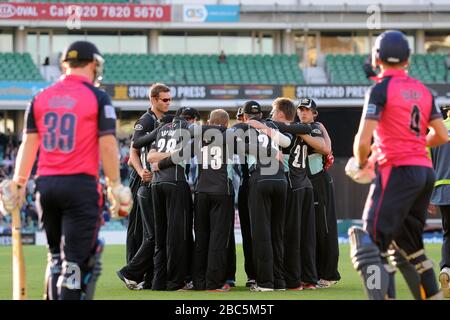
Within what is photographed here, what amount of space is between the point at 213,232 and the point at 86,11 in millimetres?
30816

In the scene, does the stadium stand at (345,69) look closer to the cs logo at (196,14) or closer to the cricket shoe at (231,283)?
the cs logo at (196,14)

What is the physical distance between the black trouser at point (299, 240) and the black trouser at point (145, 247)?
5.05 ft

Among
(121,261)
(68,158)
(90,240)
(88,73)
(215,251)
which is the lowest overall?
(121,261)

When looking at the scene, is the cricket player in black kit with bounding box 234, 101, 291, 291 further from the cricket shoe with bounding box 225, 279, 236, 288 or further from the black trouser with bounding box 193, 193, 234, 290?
the cricket shoe with bounding box 225, 279, 236, 288

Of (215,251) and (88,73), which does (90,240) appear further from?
(215,251)

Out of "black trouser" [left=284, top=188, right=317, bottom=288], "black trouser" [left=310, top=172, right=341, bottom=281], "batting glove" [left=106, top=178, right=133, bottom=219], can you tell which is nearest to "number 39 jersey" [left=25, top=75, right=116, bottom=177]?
"batting glove" [left=106, top=178, right=133, bottom=219]

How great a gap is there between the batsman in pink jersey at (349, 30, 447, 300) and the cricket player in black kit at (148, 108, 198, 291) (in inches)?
159

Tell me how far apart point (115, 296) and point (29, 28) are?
32010 millimetres

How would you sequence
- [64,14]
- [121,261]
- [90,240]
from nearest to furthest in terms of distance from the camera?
1. [90,240]
2. [121,261]
3. [64,14]

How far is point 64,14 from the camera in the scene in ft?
136

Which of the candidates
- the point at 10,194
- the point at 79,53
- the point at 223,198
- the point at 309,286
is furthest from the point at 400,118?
the point at 309,286

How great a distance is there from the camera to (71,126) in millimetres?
7914

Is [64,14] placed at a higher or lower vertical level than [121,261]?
higher
